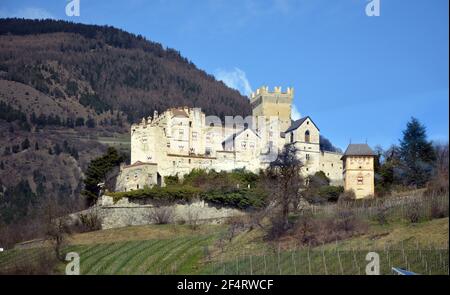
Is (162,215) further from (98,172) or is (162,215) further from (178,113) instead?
(178,113)

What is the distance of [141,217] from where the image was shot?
4362 cm

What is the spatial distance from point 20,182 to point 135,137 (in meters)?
45.2

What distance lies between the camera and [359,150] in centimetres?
4694

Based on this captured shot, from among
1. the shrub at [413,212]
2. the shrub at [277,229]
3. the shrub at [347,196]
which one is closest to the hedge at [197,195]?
the shrub at [347,196]

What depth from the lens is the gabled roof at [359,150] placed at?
1831 inches

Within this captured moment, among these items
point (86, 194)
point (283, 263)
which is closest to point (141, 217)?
point (86, 194)

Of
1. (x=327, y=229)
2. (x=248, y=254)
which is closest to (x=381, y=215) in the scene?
(x=327, y=229)

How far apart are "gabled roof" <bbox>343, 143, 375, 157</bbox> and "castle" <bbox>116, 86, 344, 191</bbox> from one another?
9.83 feet

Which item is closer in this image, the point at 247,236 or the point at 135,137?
the point at 247,236

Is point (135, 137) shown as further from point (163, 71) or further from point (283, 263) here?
point (163, 71)

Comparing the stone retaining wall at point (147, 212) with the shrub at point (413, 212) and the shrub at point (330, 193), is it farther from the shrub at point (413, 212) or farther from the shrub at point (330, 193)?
the shrub at point (413, 212)

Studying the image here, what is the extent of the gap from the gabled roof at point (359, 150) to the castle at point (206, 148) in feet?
9.83

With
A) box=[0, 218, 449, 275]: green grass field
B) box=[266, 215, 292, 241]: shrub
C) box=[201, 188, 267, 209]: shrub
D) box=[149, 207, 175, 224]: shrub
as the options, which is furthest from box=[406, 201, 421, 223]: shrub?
box=[149, 207, 175, 224]: shrub
